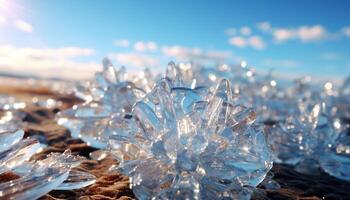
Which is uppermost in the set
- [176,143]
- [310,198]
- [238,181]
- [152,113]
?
[152,113]

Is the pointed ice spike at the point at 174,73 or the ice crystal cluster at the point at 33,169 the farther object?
the pointed ice spike at the point at 174,73

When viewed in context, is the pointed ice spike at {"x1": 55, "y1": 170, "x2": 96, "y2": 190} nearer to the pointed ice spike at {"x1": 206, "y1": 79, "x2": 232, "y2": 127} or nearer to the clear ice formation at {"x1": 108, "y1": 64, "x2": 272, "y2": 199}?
the clear ice formation at {"x1": 108, "y1": 64, "x2": 272, "y2": 199}

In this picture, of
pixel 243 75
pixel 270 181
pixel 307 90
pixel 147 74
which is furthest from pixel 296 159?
pixel 307 90

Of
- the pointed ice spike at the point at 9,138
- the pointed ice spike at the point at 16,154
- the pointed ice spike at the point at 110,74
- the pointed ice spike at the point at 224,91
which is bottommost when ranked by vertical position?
the pointed ice spike at the point at 16,154

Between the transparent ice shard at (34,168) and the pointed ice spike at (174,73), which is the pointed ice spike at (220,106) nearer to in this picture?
the pointed ice spike at (174,73)

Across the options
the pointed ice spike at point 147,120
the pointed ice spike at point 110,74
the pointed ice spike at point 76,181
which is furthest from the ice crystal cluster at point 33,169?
the pointed ice spike at point 110,74

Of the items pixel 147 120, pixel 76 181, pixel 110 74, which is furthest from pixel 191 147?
pixel 110 74

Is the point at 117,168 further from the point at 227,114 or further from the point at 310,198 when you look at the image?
the point at 310,198
